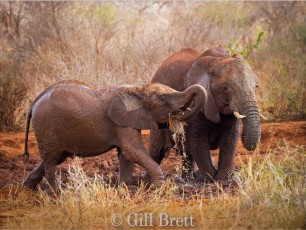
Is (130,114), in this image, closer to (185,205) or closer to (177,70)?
(185,205)

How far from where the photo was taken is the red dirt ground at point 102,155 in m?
10.4

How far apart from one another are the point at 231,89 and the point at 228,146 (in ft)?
2.74

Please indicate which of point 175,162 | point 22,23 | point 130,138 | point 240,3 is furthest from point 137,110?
point 240,3

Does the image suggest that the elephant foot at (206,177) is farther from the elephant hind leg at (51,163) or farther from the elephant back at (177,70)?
the elephant hind leg at (51,163)

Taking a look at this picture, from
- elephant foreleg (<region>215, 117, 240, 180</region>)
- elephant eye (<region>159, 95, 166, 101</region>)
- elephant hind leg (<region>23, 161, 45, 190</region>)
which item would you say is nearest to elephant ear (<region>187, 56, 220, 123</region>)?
elephant foreleg (<region>215, 117, 240, 180</region>)

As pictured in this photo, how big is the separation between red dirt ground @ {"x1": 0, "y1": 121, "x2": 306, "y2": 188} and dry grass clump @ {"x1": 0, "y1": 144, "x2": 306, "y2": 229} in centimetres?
150

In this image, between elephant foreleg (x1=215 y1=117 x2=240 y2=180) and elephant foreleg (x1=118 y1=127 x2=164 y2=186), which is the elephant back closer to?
elephant foreleg (x1=215 y1=117 x2=240 y2=180)

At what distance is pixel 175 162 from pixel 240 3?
15.7 metres

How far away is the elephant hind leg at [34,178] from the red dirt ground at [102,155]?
16.1 inches

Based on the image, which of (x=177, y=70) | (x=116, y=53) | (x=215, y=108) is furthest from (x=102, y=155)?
(x=116, y=53)

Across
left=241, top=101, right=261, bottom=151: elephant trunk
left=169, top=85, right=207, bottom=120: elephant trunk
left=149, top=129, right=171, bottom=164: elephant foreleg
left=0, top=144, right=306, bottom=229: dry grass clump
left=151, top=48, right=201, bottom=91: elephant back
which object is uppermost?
left=151, top=48, right=201, bottom=91: elephant back

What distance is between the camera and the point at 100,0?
2902 centimetres

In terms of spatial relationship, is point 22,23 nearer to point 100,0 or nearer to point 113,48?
point 113,48

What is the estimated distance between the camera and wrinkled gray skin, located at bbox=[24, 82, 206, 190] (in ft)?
27.8
